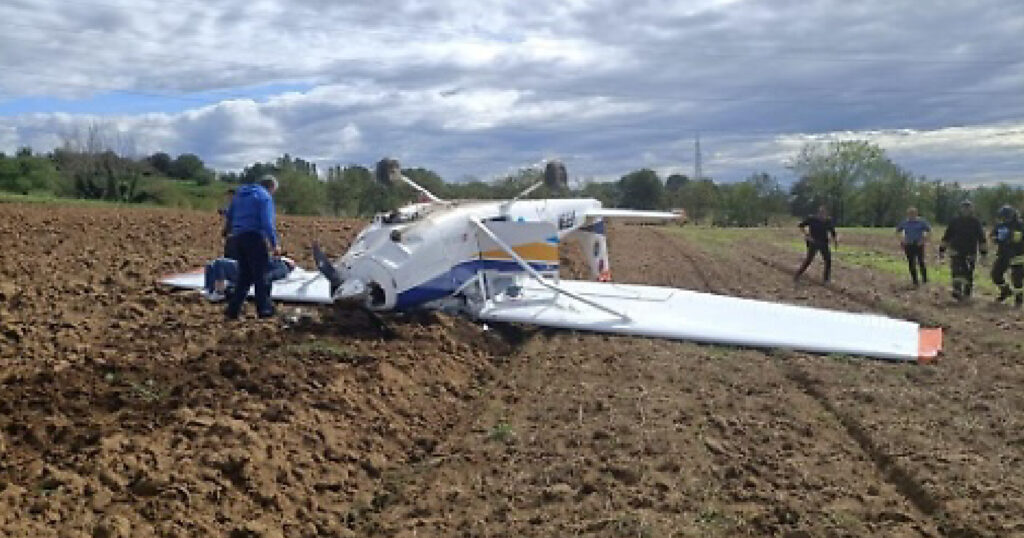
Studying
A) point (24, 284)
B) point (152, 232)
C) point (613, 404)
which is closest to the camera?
point (613, 404)

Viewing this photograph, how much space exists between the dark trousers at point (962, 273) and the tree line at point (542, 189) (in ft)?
25.7

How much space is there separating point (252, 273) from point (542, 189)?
6.29 metres

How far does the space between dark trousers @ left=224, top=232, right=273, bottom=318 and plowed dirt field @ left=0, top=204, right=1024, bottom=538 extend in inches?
13.9

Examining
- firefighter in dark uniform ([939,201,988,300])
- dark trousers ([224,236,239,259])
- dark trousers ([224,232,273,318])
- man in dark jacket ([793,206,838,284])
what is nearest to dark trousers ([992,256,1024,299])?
firefighter in dark uniform ([939,201,988,300])

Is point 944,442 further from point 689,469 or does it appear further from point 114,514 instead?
point 114,514

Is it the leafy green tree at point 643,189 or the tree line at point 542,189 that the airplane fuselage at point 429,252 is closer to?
the tree line at point 542,189

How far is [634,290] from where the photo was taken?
13.4 meters

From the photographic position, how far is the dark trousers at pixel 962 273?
17094mm

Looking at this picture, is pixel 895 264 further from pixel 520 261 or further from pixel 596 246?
pixel 520 261

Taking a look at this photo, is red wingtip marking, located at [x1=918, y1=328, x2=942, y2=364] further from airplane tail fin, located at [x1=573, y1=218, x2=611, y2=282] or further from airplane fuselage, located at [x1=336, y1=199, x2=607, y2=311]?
airplane tail fin, located at [x1=573, y1=218, x2=611, y2=282]

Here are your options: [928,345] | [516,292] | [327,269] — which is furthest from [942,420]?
[327,269]

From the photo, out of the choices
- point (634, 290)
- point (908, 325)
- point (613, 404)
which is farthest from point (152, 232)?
point (908, 325)

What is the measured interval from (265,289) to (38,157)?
41.6m

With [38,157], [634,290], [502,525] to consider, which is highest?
[38,157]
